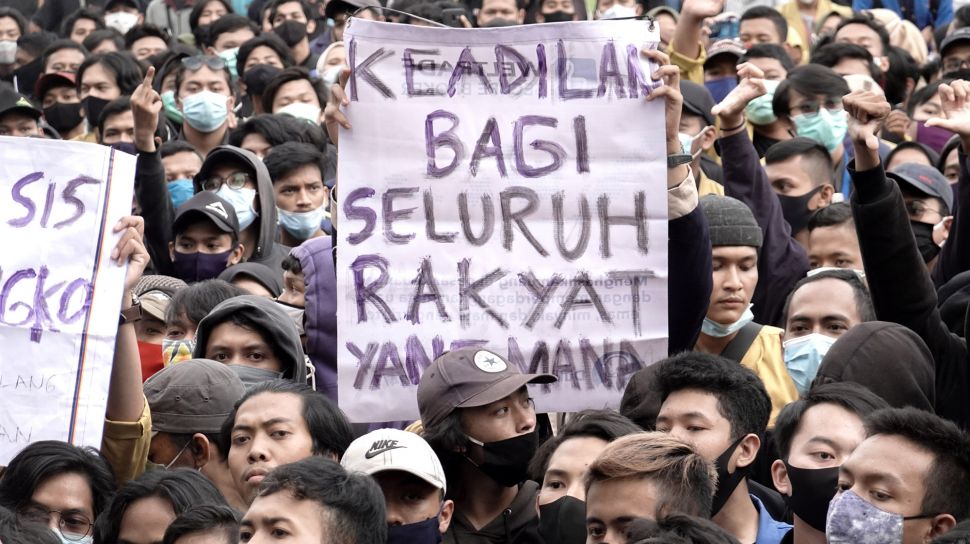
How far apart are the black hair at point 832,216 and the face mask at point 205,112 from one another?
3.88m

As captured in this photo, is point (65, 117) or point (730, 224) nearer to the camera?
point (730, 224)

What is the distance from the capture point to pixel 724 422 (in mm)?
5406

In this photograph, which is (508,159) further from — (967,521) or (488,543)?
(967,521)

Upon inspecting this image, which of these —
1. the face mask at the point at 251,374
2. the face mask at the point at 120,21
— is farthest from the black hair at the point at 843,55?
the face mask at the point at 120,21


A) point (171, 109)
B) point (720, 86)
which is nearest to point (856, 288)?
point (720, 86)

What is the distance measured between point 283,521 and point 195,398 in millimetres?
1381

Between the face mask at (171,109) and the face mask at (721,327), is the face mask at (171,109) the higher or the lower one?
the lower one

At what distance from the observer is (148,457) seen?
20.0 feet

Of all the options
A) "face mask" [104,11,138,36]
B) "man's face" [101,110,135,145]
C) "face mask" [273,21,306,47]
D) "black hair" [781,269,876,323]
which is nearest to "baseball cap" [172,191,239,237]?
"man's face" [101,110,135,145]

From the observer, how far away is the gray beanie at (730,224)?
6770 millimetres

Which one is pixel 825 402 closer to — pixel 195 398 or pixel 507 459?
pixel 507 459

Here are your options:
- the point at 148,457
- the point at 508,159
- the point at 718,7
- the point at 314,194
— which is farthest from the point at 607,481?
the point at 314,194

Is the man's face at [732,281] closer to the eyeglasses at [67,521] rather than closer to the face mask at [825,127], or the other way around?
the eyeglasses at [67,521]

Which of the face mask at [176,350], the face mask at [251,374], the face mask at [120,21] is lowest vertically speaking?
the face mask at [120,21]
